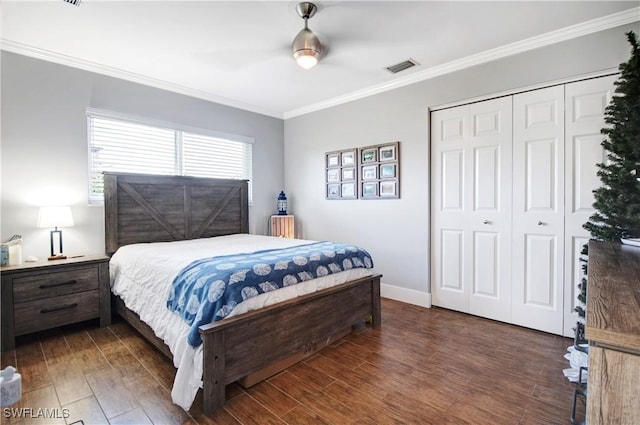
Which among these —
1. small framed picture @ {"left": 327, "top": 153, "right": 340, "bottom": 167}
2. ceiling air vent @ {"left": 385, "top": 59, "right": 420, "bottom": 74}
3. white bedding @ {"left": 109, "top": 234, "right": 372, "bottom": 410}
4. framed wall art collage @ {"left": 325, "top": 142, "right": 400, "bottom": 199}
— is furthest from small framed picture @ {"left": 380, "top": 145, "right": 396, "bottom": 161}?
white bedding @ {"left": 109, "top": 234, "right": 372, "bottom": 410}

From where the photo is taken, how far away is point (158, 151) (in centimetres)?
377

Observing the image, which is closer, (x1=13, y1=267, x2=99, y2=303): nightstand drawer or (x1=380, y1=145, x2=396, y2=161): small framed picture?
(x1=13, y1=267, x2=99, y2=303): nightstand drawer

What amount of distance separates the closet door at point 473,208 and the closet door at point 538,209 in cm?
9

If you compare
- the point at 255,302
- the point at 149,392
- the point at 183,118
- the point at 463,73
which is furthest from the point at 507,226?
the point at 183,118

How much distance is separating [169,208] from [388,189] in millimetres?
2703

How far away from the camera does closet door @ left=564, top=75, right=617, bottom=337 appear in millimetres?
2531

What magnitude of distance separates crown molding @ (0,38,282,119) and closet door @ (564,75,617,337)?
12.6 ft

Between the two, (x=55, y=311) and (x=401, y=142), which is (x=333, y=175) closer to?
(x=401, y=142)

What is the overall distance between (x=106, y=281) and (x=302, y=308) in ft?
6.75

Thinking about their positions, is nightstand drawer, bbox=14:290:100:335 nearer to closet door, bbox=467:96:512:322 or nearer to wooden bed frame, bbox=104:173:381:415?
wooden bed frame, bbox=104:173:381:415

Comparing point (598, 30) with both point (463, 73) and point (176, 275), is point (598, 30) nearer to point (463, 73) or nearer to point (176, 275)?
point (463, 73)

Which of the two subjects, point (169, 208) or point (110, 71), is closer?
point (110, 71)

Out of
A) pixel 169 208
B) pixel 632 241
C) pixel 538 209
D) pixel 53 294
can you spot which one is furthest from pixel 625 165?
pixel 53 294

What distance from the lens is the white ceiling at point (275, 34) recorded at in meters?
2.30
